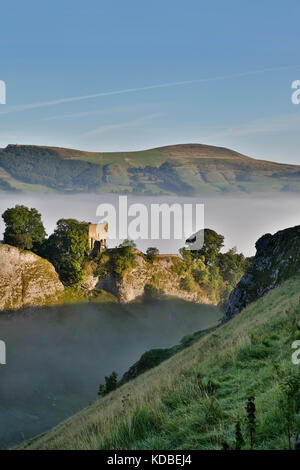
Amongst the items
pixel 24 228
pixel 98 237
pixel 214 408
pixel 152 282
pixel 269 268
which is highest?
pixel 24 228

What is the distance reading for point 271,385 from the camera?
1005 centimetres

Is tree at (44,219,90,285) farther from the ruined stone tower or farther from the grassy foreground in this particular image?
the grassy foreground

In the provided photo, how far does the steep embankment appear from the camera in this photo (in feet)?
293

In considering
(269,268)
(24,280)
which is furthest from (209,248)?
(269,268)

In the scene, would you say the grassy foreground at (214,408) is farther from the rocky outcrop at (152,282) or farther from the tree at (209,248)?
the tree at (209,248)

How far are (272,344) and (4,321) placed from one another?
68.8 metres

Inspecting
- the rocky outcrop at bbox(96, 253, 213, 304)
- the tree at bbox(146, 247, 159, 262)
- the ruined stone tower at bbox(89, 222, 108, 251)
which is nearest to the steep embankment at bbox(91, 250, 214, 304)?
the rocky outcrop at bbox(96, 253, 213, 304)

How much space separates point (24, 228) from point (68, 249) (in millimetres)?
10287

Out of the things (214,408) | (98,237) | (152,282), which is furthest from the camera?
(98,237)

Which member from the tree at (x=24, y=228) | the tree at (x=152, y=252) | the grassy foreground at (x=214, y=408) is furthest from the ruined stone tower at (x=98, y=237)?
the grassy foreground at (x=214, y=408)

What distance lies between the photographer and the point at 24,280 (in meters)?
77.4

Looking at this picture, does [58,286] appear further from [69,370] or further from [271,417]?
[271,417]

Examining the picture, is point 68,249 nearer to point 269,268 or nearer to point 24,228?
point 24,228
